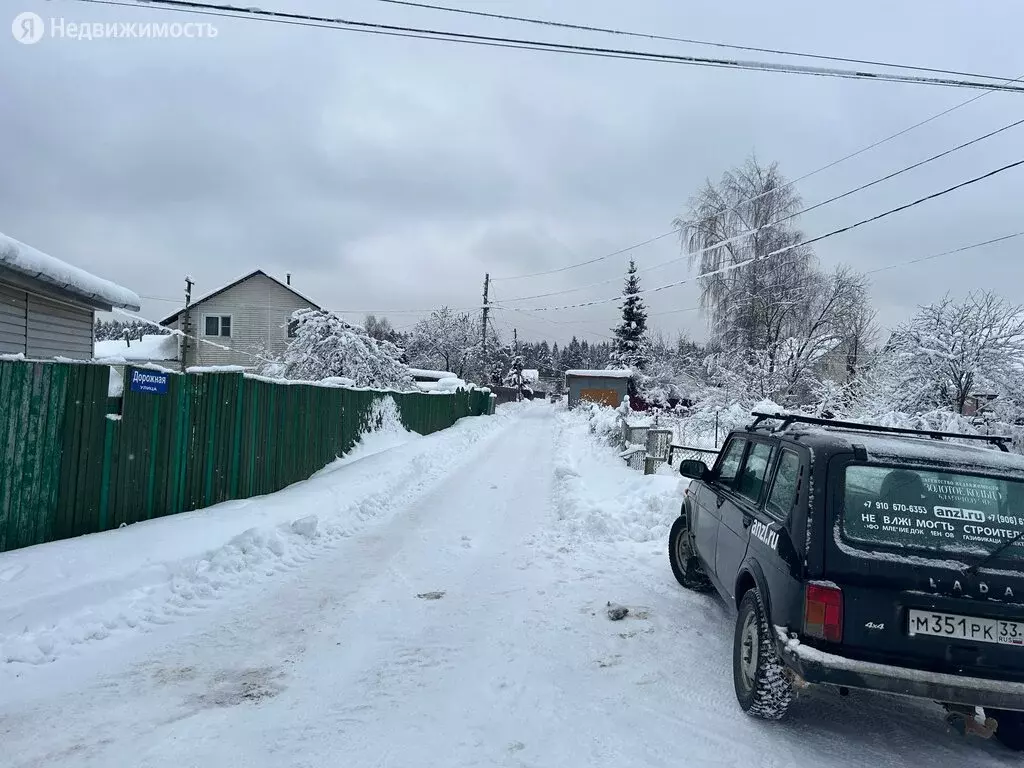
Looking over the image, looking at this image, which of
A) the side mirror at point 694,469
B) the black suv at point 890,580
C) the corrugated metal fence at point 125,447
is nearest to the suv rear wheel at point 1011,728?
the black suv at point 890,580

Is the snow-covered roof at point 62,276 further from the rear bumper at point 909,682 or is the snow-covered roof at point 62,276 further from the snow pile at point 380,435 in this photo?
the rear bumper at point 909,682

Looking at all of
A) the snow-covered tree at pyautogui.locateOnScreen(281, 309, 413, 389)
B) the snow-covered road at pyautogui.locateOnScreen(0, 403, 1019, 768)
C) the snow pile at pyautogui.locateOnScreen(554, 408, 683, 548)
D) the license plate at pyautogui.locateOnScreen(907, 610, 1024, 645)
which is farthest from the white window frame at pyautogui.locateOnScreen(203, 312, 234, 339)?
the license plate at pyautogui.locateOnScreen(907, 610, 1024, 645)

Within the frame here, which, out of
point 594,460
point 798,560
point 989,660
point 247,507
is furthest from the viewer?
point 594,460

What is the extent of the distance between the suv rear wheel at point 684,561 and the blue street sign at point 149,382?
6123mm

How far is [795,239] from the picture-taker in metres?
30.2

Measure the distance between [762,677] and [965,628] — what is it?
1.09m

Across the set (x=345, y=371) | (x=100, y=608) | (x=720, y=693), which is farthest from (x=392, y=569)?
(x=345, y=371)

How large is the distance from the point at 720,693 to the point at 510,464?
12863 millimetres

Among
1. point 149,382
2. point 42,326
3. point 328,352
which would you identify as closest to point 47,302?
point 42,326

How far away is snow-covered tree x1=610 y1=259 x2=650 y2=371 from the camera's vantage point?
57.4 metres

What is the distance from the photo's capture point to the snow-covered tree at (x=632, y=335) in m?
57.4

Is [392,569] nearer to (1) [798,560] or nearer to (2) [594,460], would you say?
(1) [798,560]

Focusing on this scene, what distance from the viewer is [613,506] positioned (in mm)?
9750

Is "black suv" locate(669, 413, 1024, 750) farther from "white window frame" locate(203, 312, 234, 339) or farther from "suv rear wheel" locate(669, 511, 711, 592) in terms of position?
"white window frame" locate(203, 312, 234, 339)
